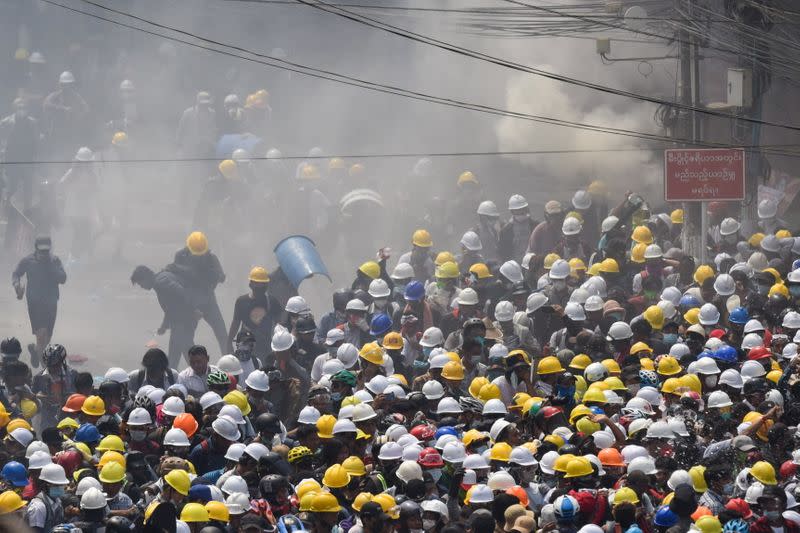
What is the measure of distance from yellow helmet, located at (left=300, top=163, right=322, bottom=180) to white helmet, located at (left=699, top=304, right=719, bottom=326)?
7942mm

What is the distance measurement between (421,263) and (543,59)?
8.42m

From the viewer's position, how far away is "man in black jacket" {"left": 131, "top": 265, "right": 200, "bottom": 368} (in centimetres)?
1470

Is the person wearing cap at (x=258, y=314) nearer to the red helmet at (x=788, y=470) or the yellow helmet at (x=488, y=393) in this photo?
the yellow helmet at (x=488, y=393)

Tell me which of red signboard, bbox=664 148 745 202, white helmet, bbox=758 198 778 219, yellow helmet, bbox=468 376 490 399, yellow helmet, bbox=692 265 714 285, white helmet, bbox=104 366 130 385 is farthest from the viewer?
white helmet, bbox=758 198 778 219

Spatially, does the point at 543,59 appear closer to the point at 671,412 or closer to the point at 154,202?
the point at 154,202

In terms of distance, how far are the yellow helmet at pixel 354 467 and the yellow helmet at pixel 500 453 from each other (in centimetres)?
80

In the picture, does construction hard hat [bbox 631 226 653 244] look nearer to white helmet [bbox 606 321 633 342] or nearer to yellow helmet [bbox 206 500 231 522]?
white helmet [bbox 606 321 633 342]

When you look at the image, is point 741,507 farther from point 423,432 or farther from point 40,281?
point 40,281

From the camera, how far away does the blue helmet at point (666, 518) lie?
26.7 feet

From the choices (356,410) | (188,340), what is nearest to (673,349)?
(356,410)

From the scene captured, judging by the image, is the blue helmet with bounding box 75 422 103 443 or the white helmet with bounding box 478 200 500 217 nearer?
the blue helmet with bounding box 75 422 103 443

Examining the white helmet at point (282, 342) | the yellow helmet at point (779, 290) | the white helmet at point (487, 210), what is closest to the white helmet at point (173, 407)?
the white helmet at point (282, 342)

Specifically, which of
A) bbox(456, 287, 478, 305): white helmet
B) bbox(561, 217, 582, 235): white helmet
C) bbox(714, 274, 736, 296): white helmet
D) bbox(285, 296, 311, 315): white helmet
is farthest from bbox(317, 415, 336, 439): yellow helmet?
bbox(561, 217, 582, 235): white helmet

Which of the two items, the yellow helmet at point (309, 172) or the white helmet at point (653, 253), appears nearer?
the white helmet at point (653, 253)
